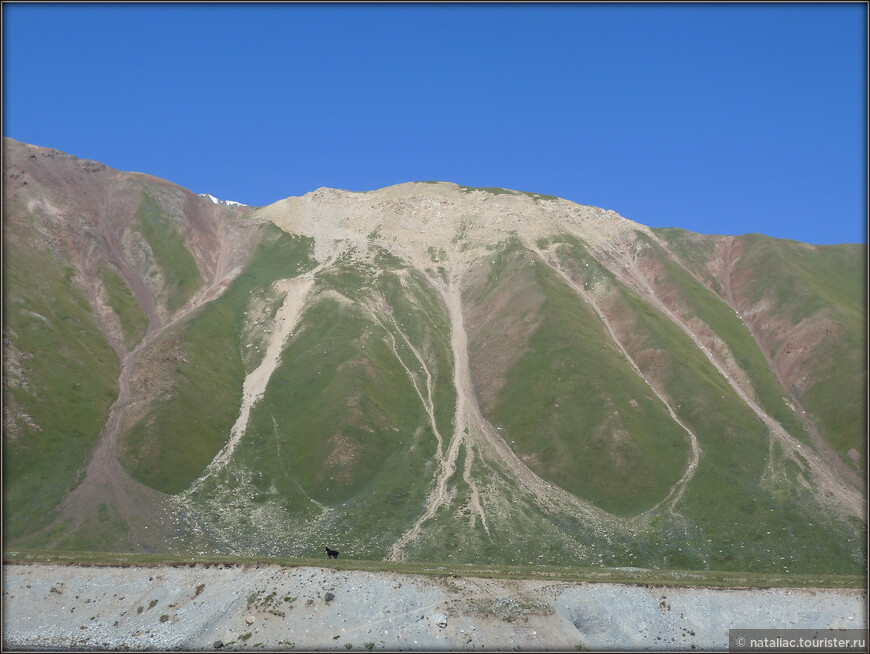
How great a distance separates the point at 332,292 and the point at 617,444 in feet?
236

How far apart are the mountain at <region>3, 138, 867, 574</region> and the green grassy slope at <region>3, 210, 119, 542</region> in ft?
1.41

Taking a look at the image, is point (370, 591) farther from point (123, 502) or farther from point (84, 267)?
point (84, 267)

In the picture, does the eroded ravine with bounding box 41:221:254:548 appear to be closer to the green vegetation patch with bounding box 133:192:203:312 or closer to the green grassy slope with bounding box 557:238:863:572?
the green vegetation patch with bounding box 133:192:203:312

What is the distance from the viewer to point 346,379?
355ft

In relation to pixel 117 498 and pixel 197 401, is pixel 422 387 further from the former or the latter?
pixel 117 498

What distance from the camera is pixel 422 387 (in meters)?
115

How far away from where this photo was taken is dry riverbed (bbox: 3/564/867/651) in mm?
38531

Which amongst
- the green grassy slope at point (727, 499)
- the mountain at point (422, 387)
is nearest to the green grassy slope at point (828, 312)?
the mountain at point (422, 387)

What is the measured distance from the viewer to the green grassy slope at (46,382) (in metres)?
80.0

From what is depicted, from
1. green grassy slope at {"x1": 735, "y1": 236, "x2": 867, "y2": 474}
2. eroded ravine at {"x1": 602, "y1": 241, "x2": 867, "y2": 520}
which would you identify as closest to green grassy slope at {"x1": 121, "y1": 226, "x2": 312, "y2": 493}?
eroded ravine at {"x1": 602, "y1": 241, "x2": 867, "y2": 520}

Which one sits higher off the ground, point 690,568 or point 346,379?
point 346,379

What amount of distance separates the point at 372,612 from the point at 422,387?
75465 mm

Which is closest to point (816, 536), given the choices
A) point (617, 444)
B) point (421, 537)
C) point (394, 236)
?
point (617, 444)

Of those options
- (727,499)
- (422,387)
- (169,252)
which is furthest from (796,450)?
(169,252)
